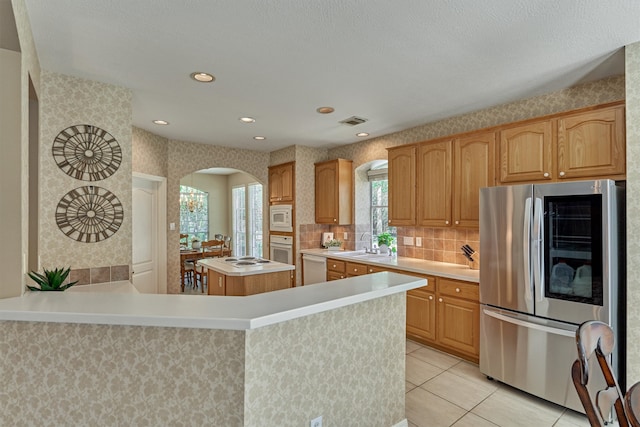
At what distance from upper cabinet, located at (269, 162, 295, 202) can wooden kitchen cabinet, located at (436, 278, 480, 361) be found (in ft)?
9.26

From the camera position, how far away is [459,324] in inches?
128

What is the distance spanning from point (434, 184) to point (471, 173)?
44 centimetres

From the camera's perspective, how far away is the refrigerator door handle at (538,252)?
8.30ft

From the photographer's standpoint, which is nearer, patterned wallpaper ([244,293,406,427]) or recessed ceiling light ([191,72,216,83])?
patterned wallpaper ([244,293,406,427])

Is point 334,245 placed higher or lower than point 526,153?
lower

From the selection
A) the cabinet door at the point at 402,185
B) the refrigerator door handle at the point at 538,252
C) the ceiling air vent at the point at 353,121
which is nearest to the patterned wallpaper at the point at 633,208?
the refrigerator door handle at the point at 538,252

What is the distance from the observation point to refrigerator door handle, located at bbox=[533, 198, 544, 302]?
2529 mm

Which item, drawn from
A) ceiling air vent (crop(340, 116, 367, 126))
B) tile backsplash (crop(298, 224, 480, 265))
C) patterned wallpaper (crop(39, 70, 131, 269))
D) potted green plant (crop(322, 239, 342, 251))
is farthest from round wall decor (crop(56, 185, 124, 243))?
potted green plant (crop(322, 239, 342, 251))

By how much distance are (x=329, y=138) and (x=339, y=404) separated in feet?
12.4

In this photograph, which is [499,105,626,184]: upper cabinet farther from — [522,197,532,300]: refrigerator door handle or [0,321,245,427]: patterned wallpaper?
[0,321,245,427]: patterned wallpaper

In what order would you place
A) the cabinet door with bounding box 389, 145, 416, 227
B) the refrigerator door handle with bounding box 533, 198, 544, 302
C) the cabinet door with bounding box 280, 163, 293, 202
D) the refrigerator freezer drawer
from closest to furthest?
the refrigerator freezer drawer < the refrigerator door handle with bounding box 533, 198, 544, 302 < the cabinet door with bounding box 389, 145, 416, 227 < the cabinet door with bounding box 280, 163, 293, 202

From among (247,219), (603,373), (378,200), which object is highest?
(378,200)

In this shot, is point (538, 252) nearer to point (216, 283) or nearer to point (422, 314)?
point (422, 314)

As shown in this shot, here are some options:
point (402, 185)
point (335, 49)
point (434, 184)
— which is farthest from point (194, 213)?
point (335, 49)
